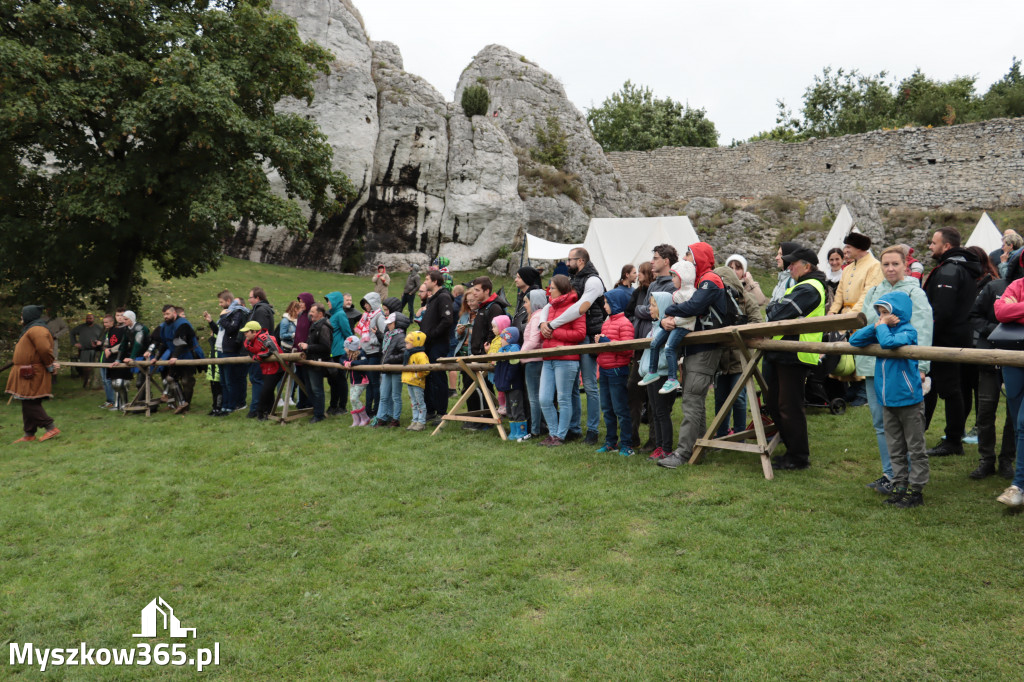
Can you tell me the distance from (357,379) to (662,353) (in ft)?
16.3

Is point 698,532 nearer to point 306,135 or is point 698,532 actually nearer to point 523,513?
point 523,513

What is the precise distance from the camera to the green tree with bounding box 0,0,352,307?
42.2ft

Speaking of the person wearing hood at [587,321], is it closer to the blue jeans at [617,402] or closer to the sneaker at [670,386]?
the blue jeans at [617,402]

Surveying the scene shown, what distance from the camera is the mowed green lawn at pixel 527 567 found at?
12.1ft

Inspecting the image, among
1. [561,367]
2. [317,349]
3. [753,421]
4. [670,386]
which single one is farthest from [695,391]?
[317,349]

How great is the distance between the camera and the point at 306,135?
16.1 m

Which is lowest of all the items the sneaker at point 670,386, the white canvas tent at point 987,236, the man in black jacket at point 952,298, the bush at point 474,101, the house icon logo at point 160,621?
the house icon logo at point 160,621

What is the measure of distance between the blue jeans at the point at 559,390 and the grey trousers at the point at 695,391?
1.49m

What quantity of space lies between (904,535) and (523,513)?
2936 mm

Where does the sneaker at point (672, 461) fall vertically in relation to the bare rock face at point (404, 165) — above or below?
below

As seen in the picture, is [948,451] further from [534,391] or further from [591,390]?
[534,391]

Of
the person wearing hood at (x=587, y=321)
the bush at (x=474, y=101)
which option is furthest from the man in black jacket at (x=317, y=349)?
the bush at (x=474, y=101)

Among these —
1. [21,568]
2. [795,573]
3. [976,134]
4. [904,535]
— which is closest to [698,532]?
[795,573]

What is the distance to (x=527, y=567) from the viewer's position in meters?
4.79
